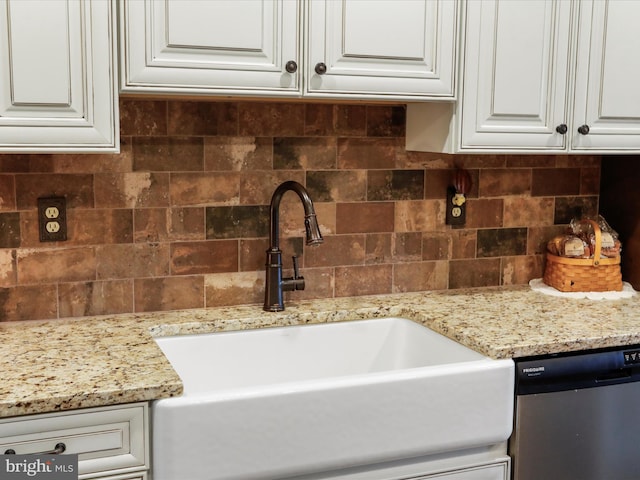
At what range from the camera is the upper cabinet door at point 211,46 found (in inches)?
68.1

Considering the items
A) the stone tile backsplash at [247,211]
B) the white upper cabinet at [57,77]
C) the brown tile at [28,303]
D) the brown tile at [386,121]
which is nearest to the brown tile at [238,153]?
the stone tile backsplash at [247,211]

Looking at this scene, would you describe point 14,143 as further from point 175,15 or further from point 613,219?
point 613,219

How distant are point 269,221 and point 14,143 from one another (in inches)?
29.6

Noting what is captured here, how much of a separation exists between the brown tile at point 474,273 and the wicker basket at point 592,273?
0.21 meters

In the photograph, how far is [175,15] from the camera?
1.75 metres

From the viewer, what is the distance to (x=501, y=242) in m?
2.54

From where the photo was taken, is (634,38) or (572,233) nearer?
(634,38)

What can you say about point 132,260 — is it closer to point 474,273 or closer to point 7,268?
point 7,268

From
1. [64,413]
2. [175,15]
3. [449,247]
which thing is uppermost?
[175,15]

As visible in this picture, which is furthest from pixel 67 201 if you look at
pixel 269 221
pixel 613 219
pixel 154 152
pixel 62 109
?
pixel 613 219

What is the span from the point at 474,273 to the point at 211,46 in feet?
3.93

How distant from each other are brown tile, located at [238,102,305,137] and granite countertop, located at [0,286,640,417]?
0.51 metres

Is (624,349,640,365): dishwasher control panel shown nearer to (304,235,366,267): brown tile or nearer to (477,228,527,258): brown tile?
(477,228,527,258): brown tile

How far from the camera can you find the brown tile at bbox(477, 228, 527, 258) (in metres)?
2.51
